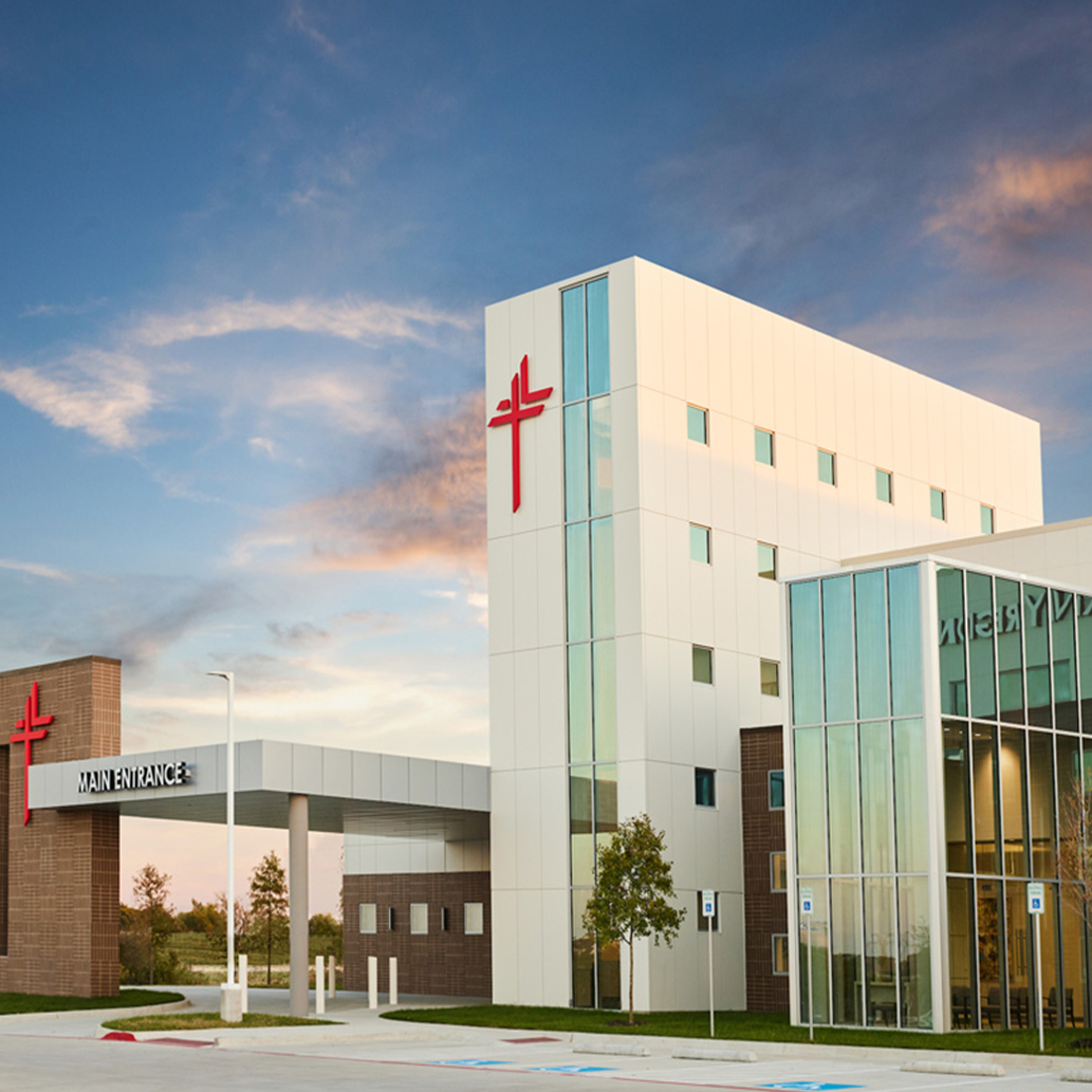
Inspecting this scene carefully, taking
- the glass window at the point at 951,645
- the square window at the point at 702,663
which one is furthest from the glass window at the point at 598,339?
the glass window at the point at 951,645

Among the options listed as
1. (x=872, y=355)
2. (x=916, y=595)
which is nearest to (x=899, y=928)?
(x=916, y=595)

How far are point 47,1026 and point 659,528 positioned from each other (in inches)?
766

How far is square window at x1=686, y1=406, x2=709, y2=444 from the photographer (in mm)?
43125

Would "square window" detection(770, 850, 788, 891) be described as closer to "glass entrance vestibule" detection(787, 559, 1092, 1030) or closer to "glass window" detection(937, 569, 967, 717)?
"glass entrance vestibule" detection(787, 559, 1092, 1030)

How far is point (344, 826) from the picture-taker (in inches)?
1940

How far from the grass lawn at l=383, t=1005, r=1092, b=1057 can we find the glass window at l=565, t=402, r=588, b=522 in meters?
13.0

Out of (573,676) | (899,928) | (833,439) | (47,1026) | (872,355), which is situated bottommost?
(47,1026)

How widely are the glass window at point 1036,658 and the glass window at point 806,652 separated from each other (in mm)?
4640

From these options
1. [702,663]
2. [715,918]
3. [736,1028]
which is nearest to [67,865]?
[715,918]

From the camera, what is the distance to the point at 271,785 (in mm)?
36938

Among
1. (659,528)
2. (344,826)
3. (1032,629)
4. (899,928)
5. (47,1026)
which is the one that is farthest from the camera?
(344,826)

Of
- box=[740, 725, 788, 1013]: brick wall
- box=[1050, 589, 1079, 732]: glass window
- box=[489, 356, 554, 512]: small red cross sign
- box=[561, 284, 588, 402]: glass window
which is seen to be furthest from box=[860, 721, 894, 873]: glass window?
box=[489, 356, 554, 512]: small red cross sign

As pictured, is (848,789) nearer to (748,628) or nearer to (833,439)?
(748,628)

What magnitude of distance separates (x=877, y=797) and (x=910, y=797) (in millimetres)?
831
